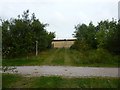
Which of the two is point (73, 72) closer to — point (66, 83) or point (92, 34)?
point (66, 83)

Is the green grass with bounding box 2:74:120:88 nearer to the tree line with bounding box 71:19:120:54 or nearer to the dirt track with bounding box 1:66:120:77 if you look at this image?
the dirt track with bounding box 1:66:120:77

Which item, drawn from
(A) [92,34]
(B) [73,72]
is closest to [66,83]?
(B) [73,72]

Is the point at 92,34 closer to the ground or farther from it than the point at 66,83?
farther from it

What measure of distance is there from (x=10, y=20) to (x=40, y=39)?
487 cm

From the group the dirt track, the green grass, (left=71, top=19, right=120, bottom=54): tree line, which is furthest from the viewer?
(left=71, top=19, right=120, bottom=54): tree line

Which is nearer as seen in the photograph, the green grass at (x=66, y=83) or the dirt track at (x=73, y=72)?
the green grass at (x=66, y=83)

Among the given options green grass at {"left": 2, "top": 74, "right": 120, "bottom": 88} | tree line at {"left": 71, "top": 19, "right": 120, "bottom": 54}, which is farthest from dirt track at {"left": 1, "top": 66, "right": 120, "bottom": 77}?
tree line at {"left": 71, "top": 19, "right": 120, "bottom": 54}

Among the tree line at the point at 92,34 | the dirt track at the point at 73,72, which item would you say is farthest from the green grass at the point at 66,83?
the tree line at the point at 92,34

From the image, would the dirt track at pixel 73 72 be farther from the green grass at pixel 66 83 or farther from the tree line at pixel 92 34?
the tree line at pixel 92 34

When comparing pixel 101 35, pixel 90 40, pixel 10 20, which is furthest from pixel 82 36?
pixel 10 20

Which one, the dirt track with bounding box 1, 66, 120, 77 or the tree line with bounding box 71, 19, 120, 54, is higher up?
the tree line with bounding box 71, 19, 120, 54

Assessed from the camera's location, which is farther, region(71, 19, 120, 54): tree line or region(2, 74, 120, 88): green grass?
region(71, 19, 120, 54): tree line

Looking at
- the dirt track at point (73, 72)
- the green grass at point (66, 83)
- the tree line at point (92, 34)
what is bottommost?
the dirt track at point (73, 72)

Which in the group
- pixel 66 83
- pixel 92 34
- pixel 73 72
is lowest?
pixel 73 72
